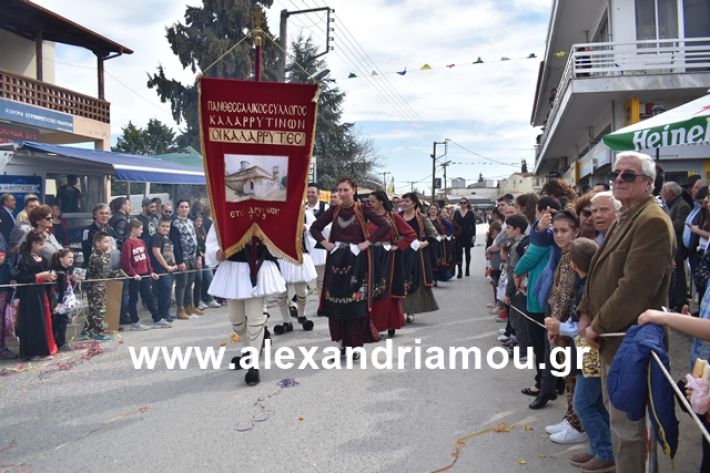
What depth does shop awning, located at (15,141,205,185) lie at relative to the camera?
10059mm

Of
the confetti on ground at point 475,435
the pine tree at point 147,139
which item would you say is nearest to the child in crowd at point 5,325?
the confetti on ground at point 475,435

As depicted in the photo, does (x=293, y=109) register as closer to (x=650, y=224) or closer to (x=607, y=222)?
(x=607, y=222)

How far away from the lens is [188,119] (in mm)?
30156

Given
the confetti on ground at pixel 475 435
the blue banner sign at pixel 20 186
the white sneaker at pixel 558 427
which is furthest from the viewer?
the blue banner sign at pixel 20 186

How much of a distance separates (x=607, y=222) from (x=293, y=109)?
3070mm

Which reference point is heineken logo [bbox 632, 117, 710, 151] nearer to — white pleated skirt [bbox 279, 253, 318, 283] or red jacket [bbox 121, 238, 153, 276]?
white pleated skirt [bbox 279, 253, 318, 283]

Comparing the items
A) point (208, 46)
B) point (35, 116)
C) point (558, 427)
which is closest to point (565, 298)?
point (558, 427)

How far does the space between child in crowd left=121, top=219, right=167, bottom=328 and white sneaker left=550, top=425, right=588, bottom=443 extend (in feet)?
18.9

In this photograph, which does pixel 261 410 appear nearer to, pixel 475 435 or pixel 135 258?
pixel 475 435

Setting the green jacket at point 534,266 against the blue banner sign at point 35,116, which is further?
the blue banner sign at point 35,116

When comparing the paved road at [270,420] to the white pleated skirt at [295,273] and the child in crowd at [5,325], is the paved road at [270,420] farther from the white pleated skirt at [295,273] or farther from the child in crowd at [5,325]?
the white pleated skirt at [295,273]

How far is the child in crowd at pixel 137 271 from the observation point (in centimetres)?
788

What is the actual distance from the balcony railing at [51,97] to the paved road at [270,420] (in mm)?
12459

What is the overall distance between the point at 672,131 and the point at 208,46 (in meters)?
26.2
